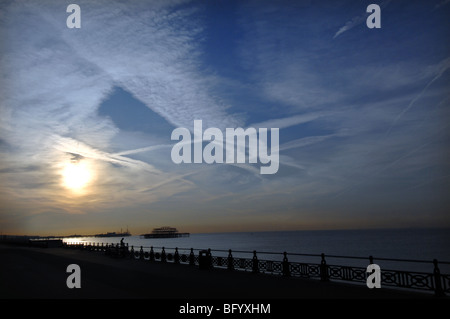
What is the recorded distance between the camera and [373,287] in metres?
15.9

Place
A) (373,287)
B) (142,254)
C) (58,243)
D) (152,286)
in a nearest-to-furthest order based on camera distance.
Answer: (373,287) < (152,286) < (142,254) < (58,243)

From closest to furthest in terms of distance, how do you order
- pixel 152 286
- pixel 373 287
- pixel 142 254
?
pixel 373 287, pixel 152 286, pixel 142 254

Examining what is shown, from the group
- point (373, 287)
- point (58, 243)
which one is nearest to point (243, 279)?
point (373, 287)
